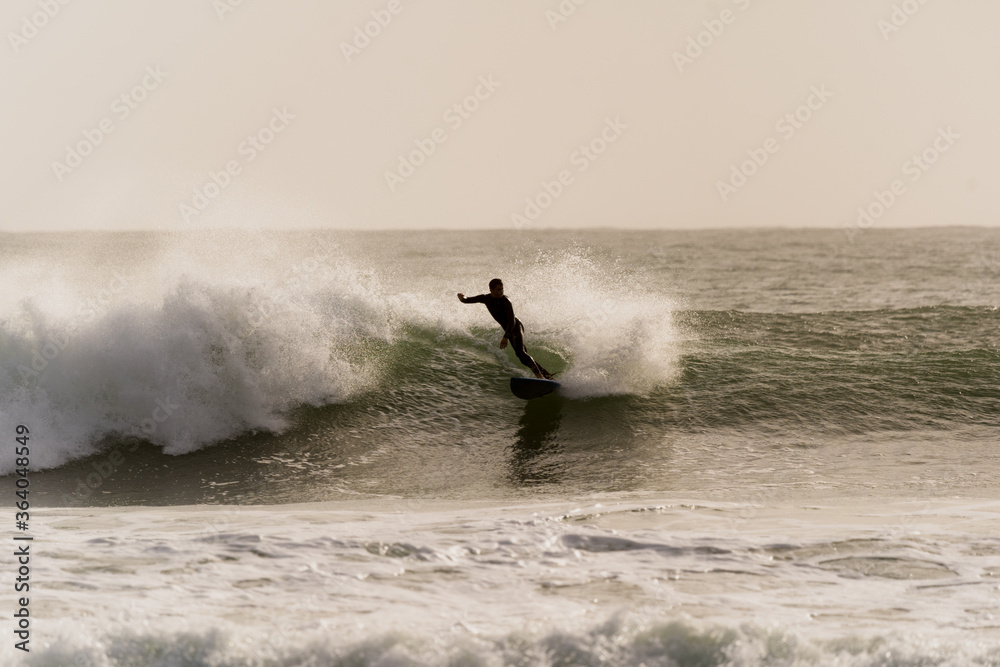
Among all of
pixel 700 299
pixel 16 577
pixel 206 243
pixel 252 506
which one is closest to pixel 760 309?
pixel 700 299

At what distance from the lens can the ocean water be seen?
513 cm

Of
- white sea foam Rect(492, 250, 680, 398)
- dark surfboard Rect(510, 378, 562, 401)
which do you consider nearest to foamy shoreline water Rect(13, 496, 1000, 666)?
dark surfboard Rect(510, 378, 562, 401)

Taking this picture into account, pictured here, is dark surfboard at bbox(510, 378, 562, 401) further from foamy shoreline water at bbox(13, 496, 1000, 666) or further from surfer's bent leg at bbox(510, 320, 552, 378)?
foamy shoreline water at bbox(13, 496, 1000, 666)

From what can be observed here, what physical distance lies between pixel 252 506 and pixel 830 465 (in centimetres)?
623

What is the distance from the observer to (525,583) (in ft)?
19.3

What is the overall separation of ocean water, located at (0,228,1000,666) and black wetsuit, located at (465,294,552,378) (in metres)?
0.80

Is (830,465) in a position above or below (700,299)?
below

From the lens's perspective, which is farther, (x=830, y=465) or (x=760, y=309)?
(x=760, y=309)

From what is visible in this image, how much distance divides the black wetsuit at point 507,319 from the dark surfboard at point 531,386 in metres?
0.18

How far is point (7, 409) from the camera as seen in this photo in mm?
10484

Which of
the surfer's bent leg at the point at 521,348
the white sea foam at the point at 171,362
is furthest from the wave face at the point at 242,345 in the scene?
the surfer's bent leg at the point at 521,348

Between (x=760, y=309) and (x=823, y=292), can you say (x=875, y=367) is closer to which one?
(x=760, y=309)

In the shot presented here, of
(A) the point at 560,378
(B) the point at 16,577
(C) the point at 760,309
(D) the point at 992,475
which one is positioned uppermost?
(C) the point at 760,309

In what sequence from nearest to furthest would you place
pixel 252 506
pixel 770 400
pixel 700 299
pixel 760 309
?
pixel 252 506
pixel 770 400
pixel 760 309
pixel 700 299
